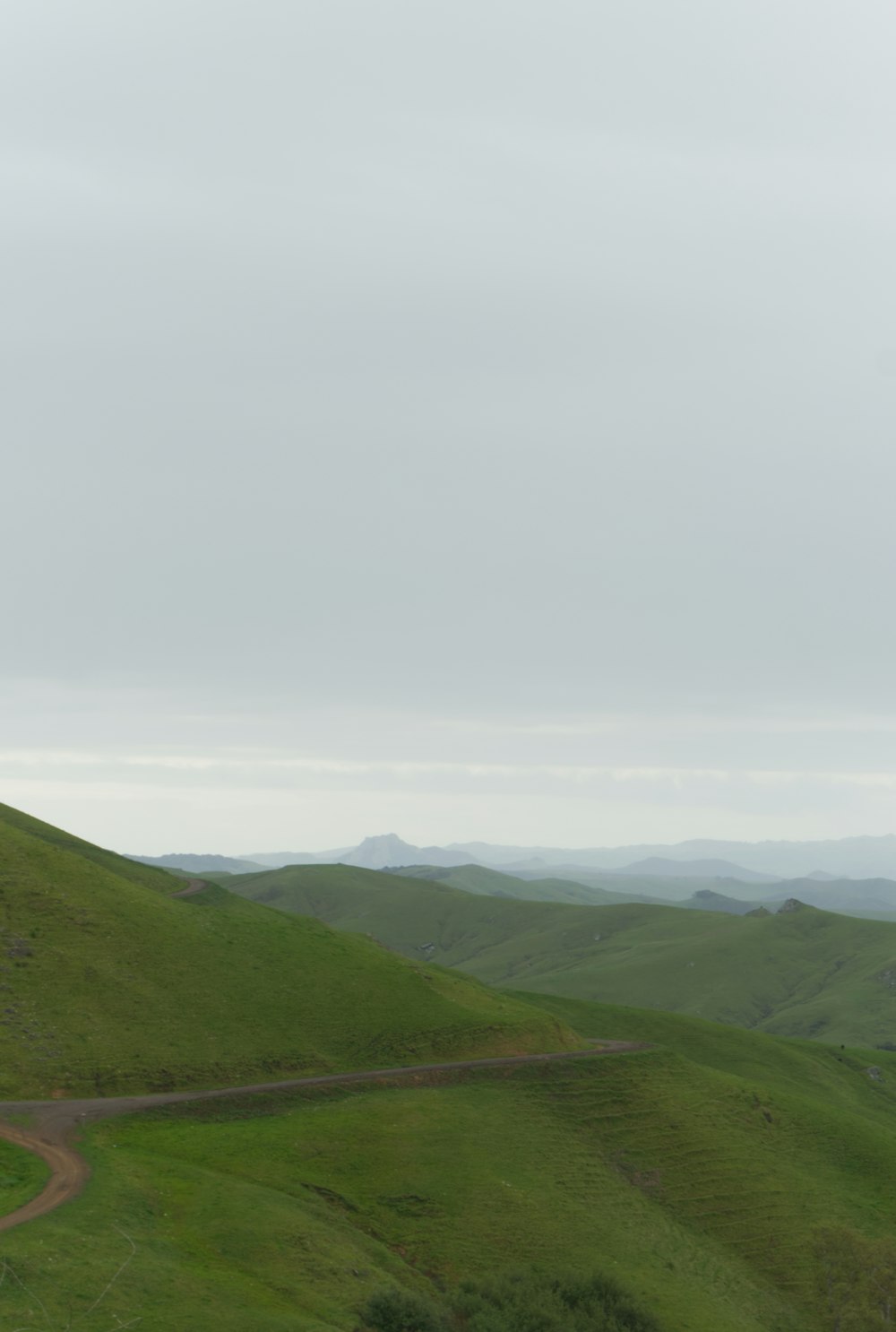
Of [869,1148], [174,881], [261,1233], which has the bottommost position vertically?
[869,1148]

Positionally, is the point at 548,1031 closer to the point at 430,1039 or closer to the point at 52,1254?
the point at 430,1039

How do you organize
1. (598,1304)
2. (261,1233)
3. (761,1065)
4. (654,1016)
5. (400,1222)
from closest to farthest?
(261,1233)
(598,1304)
(400,1222)
(761,1065)
(654,1016)

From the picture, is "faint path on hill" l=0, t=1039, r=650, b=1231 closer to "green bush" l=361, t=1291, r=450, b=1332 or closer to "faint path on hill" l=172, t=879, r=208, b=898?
"green bush" l=361, t=1291, r=450, b=1332

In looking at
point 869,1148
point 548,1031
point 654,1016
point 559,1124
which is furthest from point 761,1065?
point 559,1124

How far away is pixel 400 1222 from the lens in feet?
210

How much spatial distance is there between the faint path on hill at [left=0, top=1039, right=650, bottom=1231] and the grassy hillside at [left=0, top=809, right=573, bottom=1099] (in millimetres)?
1906

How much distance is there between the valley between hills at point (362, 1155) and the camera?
48469 mm

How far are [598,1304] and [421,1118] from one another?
69.0 ft

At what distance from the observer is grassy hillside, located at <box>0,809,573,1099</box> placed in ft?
248

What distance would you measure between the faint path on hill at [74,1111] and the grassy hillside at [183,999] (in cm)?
191

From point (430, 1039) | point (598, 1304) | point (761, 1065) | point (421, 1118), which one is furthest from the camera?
point (761, 1065)

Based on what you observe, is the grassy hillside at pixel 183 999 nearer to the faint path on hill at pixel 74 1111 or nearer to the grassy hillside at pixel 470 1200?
the faint path on hill at pixel 74 1111

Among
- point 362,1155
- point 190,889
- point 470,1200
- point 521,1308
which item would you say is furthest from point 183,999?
point 190,889

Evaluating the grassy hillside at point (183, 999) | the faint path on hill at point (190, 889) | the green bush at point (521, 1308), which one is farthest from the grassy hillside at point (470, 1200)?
the faint path on hill at point (190, 889)
